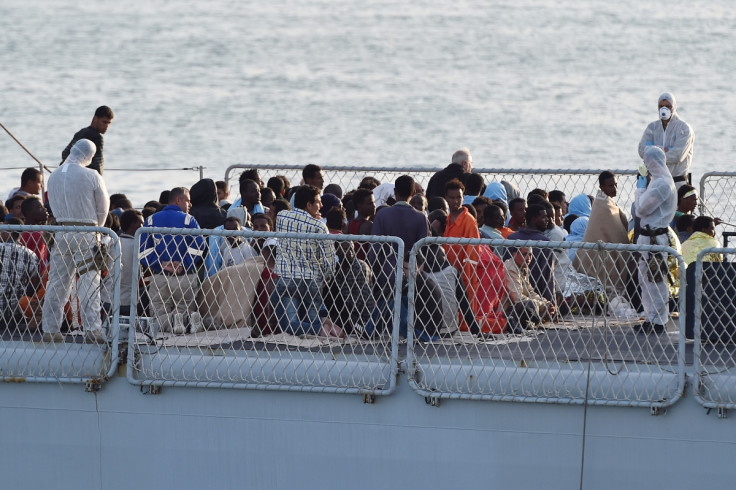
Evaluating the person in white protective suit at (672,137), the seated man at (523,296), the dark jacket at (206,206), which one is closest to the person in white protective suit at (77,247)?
the dark jacket at (206,206)

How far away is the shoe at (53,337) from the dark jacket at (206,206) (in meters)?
2.26

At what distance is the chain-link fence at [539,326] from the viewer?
8.78m

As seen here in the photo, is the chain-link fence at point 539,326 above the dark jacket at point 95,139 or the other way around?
the other way around

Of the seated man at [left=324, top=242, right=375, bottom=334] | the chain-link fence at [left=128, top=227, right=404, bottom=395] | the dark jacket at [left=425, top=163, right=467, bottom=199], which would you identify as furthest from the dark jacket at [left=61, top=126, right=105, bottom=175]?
the seated man at [left=324, top=242, right=375, bottom=334]

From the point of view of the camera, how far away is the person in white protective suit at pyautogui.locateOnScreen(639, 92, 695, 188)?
12.8m

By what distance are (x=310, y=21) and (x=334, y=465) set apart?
48.3m

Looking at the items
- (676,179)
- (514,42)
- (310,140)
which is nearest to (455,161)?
(676,179)

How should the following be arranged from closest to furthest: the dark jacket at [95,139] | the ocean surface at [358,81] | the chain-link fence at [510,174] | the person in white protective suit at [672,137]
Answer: the dark jacket at [95,139] < the person in white protective suit at [672,137] < the chain-link fence at [510,174] < the ocean surface at [358,81]

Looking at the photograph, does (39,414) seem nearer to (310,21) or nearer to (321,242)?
(321,242)

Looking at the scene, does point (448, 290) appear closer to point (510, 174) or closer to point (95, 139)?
point (95, 139)

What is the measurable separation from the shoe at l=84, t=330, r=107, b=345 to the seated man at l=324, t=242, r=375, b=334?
5.10 ft

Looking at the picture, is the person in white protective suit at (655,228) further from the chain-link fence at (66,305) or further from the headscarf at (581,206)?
the chain-link fence at (66,305)

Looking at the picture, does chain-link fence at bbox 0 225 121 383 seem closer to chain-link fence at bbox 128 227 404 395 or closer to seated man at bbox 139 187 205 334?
chain-link fence at bbox 128 227 404 395

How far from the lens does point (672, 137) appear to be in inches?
506
